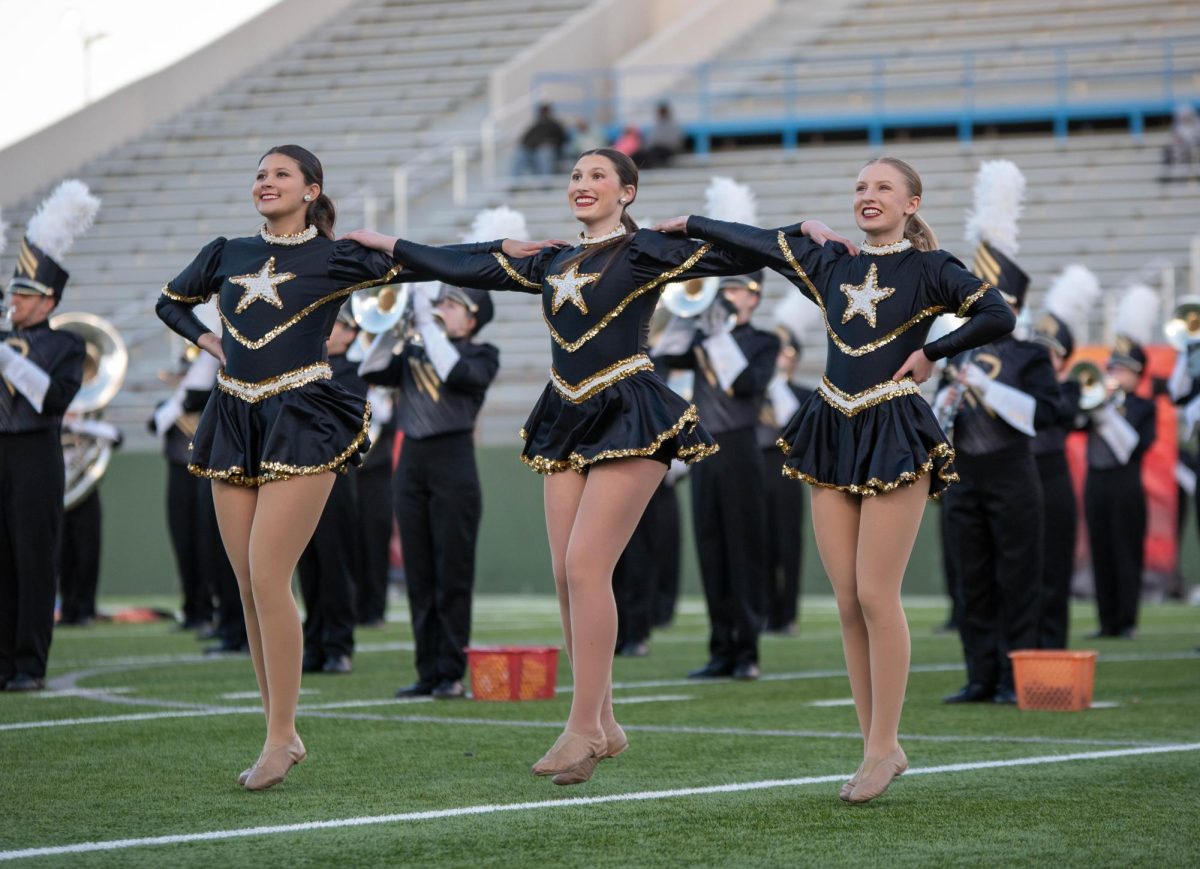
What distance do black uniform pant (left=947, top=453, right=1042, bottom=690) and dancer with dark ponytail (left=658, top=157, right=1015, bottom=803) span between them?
8.41ft

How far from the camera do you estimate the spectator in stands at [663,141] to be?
67.7ft

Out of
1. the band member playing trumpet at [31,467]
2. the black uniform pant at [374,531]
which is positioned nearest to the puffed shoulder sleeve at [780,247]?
the band member playing trumpet at [31,467]

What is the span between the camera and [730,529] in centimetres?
876

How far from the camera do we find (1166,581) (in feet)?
50.4

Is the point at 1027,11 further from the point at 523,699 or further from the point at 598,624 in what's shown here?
the point at 598,624

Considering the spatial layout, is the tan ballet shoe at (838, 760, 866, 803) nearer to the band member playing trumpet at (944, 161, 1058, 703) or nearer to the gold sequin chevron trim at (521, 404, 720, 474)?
the gold sequin chevron trim at (521, 404, 720, 474)

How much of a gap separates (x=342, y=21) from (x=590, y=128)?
4875 mm

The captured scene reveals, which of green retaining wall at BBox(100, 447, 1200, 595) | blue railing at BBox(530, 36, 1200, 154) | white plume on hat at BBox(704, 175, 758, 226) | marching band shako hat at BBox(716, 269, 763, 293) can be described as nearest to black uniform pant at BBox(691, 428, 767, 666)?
marching band shako hat at BBox(716, 269, 763, 293)

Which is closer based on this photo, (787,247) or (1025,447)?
(787,247)

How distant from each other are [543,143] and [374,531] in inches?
376

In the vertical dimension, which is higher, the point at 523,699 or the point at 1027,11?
the point at 1027,11

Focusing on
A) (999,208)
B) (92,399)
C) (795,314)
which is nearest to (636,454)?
(999,208)

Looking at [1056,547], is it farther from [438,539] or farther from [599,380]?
[599,380]

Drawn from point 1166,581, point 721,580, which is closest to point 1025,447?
point 721,580
